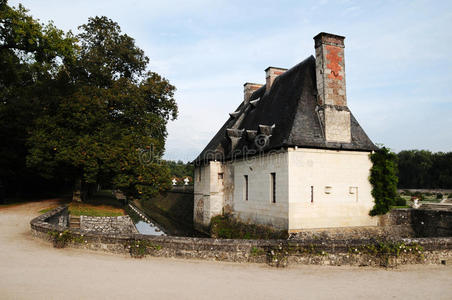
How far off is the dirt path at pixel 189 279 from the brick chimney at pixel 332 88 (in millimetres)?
7629

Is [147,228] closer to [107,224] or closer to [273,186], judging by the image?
[107,224]

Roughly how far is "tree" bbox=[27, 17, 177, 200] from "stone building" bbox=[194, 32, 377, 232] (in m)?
6.57

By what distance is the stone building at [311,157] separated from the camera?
45.8ft

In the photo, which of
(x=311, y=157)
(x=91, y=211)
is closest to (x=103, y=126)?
(x=91, y=211)

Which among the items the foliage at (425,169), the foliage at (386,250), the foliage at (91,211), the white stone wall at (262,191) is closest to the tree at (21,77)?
Answer: the foliage at (91,211)

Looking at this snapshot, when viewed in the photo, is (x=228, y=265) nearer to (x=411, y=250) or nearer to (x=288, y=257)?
(x=288, y=257)

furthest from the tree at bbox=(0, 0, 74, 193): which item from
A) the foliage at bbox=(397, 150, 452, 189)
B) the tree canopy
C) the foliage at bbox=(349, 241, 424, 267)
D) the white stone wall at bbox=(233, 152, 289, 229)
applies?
the foliage at bbox=(397, 150, 452, 189)

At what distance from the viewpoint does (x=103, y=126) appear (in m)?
19.3

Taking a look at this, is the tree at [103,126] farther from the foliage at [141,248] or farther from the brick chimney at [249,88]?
the foliage at [141,248]

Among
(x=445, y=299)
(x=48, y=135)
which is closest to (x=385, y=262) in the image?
(x=445, y=299)

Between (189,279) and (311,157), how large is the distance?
903 cm

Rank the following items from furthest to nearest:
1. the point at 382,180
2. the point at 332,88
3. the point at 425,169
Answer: the point at 425,169 → the point at 382,180 → the point at 332,88

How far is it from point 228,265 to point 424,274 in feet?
16.8

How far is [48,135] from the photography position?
60.4ft
